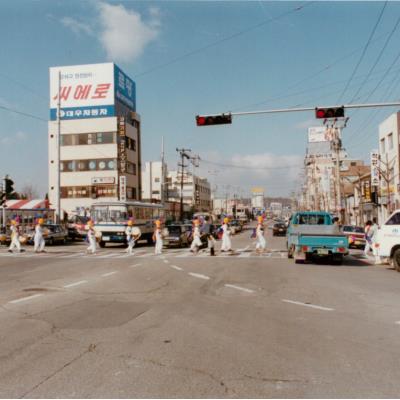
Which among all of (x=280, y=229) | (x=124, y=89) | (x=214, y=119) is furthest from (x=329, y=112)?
(x=124, y=89)

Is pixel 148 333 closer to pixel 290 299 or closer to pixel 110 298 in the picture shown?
pixel 110 298

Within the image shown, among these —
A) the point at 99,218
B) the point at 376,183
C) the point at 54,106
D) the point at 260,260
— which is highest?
the point at 54,106

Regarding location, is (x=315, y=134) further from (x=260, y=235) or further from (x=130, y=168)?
(x=260, y=235)

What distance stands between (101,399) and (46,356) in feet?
5.42

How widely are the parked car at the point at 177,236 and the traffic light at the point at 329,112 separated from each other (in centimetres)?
1498

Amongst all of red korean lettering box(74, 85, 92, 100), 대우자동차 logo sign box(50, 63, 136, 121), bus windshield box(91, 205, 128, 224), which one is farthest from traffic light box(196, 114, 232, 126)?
red korean lettering box(74, 85, 92, 100)

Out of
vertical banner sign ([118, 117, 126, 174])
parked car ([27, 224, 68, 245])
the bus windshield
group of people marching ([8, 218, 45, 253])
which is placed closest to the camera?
group of people marching ([8, 218, 45, 253])

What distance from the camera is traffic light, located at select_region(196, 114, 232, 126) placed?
1831 centimetres

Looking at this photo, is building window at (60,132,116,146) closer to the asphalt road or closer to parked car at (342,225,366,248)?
parked car at (342,225,366,248)

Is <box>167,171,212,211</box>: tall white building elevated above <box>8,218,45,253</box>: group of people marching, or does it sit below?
above

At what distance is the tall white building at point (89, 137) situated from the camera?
61.8 m

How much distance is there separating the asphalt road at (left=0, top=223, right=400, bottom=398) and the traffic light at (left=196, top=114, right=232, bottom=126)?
7757 millimetres

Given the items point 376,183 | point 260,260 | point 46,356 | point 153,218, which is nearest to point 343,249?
point 260,260

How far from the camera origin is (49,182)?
64000 mm
